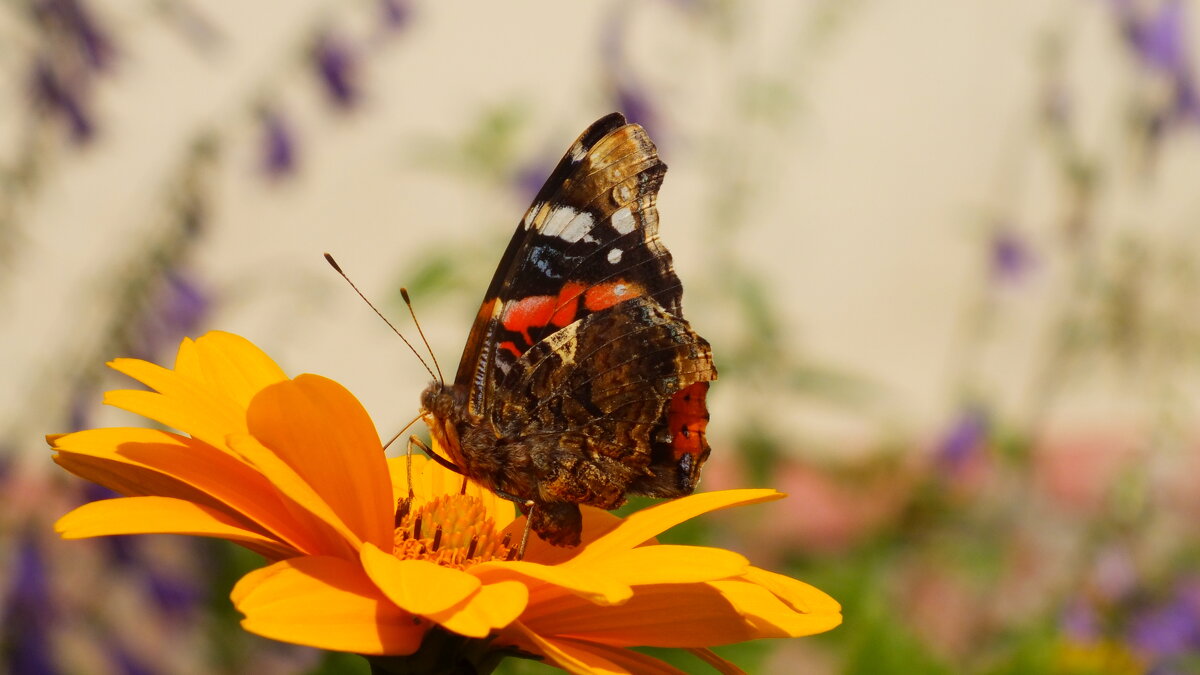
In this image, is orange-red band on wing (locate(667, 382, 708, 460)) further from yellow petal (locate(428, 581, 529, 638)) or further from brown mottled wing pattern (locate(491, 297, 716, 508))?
yellow petal (locate(428, 581, 529, 638))

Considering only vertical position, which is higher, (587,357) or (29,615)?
(587,357)

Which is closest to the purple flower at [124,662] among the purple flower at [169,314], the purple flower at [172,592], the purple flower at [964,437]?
the purple flower at [172,592]

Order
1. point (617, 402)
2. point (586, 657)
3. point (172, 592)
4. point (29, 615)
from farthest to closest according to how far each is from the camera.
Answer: point (172, 592)
point (29, 615)
point (617, 402)
point (586, 657)

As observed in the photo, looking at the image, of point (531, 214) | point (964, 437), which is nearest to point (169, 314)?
point (531, 214)

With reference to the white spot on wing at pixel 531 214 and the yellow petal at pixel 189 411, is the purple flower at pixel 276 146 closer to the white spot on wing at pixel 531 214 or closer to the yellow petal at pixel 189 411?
the white spot on wing at pixel 531 214

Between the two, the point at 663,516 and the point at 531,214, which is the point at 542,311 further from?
the point at 663,516

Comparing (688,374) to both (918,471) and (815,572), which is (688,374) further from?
(918,471)

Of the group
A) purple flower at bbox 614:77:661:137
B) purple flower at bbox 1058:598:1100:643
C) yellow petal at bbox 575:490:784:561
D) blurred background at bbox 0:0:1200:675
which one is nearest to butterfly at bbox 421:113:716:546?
yellow petal at bbox 575:490:784:561

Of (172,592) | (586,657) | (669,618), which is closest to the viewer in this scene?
(586,657)
